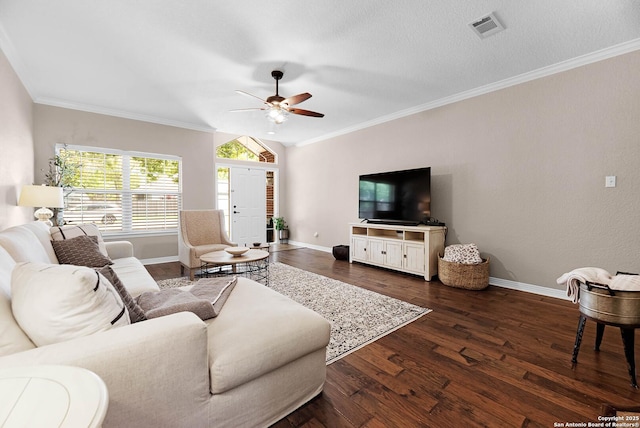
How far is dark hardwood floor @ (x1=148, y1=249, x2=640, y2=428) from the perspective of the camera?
1.40 metres

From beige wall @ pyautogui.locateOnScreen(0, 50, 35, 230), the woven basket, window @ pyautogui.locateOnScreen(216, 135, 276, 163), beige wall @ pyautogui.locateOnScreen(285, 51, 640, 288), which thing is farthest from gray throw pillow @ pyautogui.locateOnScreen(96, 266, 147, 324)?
window @ pyautogui.locateOnScreen(216, 135, 276, 163)

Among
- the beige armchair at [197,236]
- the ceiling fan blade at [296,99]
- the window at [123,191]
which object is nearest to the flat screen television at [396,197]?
the ceiling fan blade at [296,99]

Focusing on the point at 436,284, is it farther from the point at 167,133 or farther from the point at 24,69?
the point at 24,69

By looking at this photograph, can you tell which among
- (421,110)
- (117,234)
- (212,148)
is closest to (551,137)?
(421,110)

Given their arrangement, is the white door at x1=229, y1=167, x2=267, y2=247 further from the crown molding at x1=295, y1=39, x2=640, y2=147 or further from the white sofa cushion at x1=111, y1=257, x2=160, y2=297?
the white sofa cushion at x1=111, y1=257, x2=160, y2=297

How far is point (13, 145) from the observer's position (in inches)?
120

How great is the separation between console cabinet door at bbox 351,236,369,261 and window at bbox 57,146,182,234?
11.4ft

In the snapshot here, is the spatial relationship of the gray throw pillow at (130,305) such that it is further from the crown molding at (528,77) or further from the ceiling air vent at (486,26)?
the crown molding at (528,77)

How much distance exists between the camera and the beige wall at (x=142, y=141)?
13.6 feet

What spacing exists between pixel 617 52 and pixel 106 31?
4971 millimetres

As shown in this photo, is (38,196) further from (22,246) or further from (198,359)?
(198,359)

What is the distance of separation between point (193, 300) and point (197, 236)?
293 cm

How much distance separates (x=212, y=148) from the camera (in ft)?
18.7

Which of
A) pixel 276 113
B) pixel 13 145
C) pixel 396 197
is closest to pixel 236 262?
pixel 276 113
